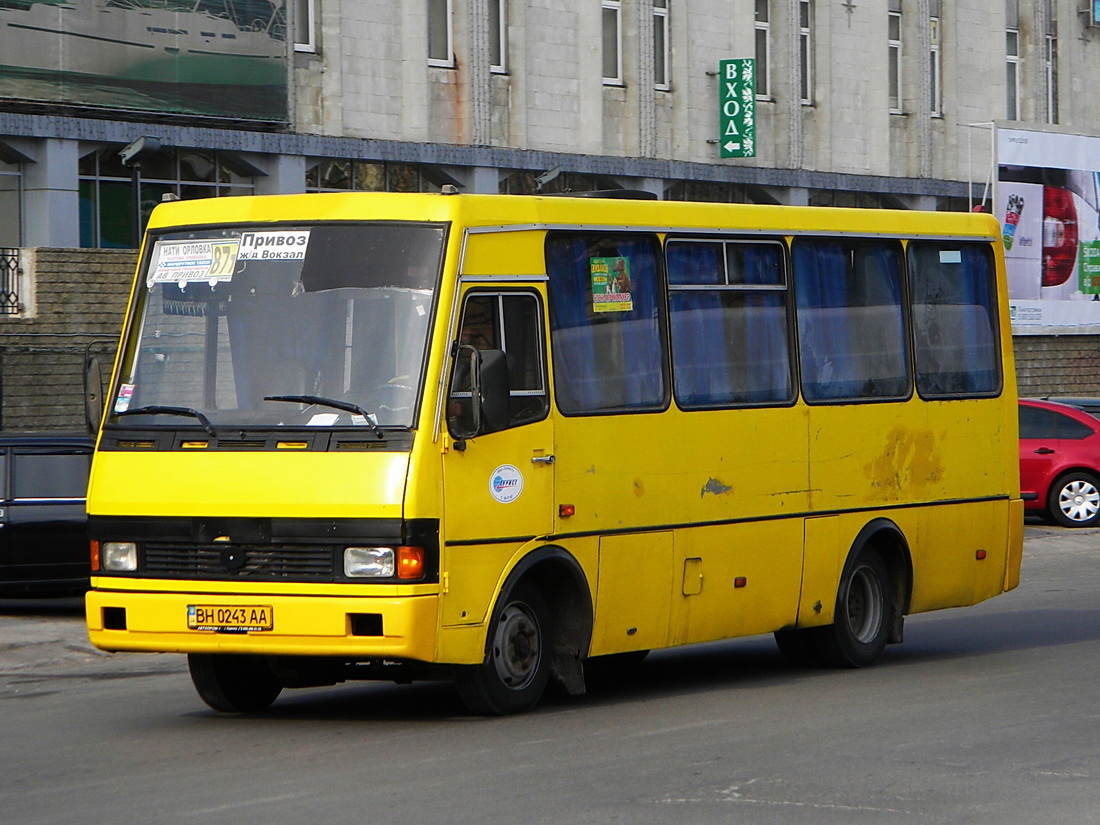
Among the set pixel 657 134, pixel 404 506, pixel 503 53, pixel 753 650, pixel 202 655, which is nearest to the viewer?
pixel 404 506

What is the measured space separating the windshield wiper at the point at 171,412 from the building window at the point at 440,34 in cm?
2190

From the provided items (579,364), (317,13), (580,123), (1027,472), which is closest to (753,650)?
(579,364)

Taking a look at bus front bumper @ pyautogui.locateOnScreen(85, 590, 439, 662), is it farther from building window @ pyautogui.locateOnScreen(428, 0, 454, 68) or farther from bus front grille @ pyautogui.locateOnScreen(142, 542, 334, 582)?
building window @ pyautogui.locateOnScreen(428, 0, 454, 68)

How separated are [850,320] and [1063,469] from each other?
1318cm

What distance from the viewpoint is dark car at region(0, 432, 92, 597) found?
16.2 m

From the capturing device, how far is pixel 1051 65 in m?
44.2

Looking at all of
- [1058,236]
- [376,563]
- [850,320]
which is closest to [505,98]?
[1058,236]

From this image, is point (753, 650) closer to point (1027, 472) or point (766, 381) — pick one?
point (766, 381)

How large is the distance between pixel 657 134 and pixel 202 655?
25.7 meters

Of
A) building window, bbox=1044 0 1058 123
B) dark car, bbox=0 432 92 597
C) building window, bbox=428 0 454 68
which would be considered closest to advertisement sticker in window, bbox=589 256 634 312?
dark car, bbox=0 432 92 597

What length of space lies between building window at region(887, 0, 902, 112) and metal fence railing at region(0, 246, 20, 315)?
20251mm

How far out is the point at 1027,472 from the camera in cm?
2505

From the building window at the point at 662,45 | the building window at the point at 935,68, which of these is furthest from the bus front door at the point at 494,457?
the building window at the point at 935,68

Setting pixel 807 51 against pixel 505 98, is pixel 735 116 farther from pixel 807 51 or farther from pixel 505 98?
pixel 505 98
